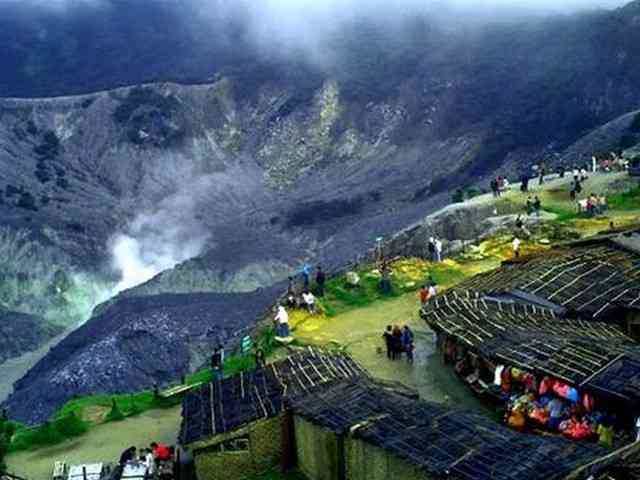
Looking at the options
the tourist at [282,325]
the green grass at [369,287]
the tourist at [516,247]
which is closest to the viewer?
the tourist at [282,325]

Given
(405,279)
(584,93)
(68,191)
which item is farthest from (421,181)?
(405,279)

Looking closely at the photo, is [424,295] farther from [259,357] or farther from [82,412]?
[82,412]

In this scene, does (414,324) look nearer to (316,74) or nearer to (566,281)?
(566,281)

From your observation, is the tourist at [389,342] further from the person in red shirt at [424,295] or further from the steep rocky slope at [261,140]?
the steep rocky slope at [261,140]

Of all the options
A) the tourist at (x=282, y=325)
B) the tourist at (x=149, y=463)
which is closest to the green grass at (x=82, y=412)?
the tourist at (x=282, y=325)

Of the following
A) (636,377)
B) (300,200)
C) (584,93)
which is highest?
(584,93)

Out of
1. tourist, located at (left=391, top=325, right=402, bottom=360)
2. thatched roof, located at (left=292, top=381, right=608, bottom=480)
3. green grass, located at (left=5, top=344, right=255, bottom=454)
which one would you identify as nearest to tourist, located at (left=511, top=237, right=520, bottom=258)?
tourist, located at (left=391, top=325, right=402, bottom=360)

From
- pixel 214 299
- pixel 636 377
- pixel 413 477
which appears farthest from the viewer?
pixel 214 299
